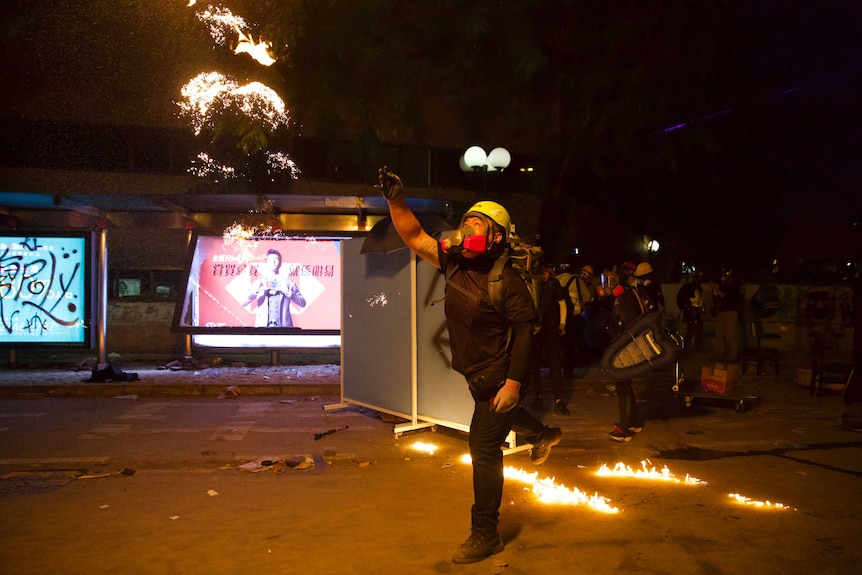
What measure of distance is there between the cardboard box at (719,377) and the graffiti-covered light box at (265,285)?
20.6 feet

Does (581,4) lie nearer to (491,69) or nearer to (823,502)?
(491,69)

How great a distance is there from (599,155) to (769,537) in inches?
470

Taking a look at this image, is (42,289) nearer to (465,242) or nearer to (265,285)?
(265,285)

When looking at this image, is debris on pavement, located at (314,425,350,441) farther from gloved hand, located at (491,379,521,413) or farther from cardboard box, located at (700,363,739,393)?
cardboard box, located at (700,363,739,393)

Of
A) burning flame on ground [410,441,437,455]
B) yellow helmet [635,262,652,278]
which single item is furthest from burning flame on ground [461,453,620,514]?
yellow helmet [635,262,652,278]

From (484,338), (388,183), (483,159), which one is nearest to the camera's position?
(388,183)

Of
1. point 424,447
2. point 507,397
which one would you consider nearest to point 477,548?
point 507,397

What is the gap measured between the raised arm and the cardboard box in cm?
636

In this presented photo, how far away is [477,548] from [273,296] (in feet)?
28.9

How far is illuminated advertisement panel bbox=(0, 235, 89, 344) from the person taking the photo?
37.3 ft

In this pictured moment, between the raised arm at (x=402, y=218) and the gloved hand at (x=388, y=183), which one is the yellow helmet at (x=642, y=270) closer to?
the raised arm at (x=402, y=218)

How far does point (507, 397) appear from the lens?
408 cm

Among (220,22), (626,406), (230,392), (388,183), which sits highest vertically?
(220,22)

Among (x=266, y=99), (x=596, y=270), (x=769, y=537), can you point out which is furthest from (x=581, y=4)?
(x=769, y=537)
